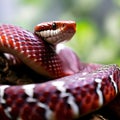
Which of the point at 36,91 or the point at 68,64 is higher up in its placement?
the point at 36,91

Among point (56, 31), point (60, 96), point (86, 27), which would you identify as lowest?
point (86, 27)

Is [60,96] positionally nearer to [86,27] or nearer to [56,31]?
[56,31]

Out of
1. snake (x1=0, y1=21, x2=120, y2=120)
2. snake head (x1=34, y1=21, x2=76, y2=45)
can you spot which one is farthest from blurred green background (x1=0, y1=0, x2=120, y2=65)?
snake (x1=0, y1=21, x2=120, y2=120)

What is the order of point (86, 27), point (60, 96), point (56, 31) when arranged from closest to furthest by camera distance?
point (60, 96), point (56, 31), point (86, 27)

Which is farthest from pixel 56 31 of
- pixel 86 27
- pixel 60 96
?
pixel 86 27

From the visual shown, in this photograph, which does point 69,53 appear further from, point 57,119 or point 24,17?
point 24,17

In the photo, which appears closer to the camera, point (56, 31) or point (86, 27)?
point (56, 31)

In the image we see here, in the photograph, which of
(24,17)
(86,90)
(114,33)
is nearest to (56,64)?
(86,90)

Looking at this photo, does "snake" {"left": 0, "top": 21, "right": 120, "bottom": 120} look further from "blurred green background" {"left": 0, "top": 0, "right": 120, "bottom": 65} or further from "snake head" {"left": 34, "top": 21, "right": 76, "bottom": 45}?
"blurred green background" {"left": 0, "top": 0, "right": 120, "bottom": 65}
